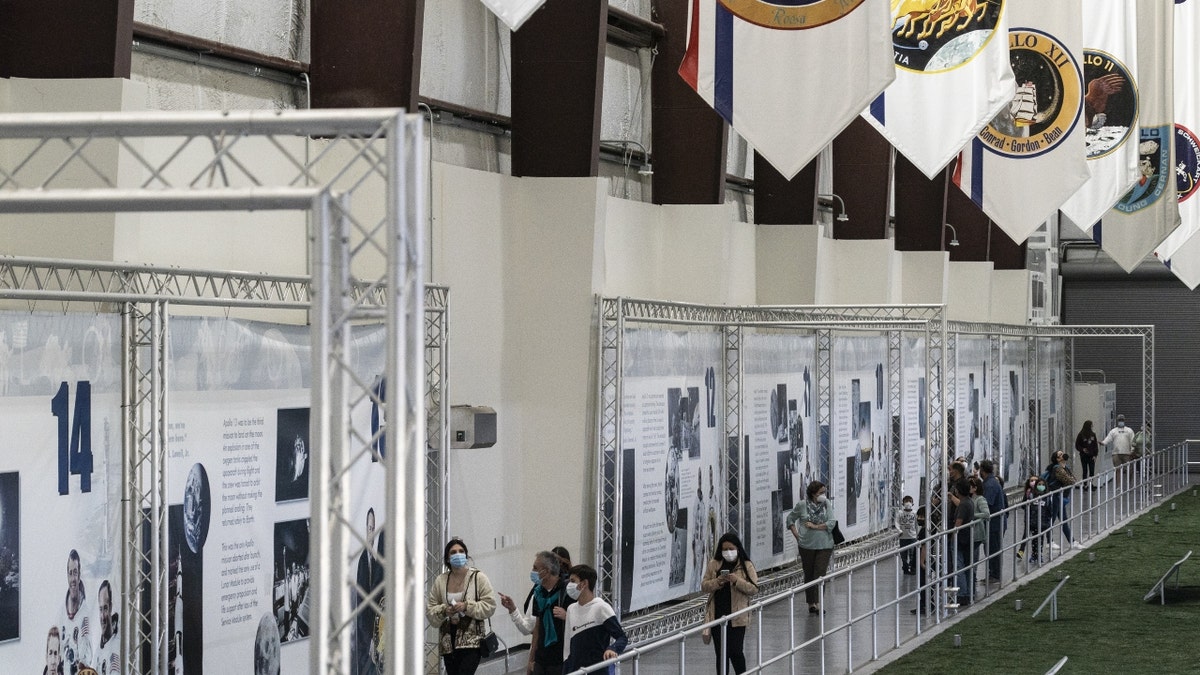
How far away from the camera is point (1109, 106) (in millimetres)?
23734

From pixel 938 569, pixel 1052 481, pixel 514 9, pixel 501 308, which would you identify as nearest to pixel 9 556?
pixel 514 9

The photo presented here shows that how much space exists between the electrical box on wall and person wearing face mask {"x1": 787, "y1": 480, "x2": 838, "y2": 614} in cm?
554

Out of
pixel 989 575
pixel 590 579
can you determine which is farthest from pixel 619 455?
pixel 989 575

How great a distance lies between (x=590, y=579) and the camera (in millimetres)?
11547

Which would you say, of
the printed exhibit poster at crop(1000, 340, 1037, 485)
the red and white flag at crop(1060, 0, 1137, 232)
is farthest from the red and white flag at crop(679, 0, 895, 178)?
the printed exhibit poster at crop(1000, 340, 1037, 485)

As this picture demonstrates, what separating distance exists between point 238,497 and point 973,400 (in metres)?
26.3

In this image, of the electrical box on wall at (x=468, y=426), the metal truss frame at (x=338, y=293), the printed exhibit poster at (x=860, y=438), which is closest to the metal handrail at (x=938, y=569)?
the printed exhibit poster at (x=860, y=438)

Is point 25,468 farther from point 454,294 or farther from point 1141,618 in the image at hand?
point 1141,618

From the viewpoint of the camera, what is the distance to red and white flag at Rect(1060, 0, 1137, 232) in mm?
23250

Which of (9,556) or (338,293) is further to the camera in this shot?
→ (9,556)

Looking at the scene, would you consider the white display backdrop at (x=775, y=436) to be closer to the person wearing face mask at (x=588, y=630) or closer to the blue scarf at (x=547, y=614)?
the blue scarf at (x=547, y=614)

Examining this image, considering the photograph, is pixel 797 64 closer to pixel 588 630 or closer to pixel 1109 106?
pixel 588 630

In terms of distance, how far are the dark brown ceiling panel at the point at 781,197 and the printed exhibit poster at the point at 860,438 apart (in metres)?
2.78

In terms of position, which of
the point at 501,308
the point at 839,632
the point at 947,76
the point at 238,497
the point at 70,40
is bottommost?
the point at 839,632
